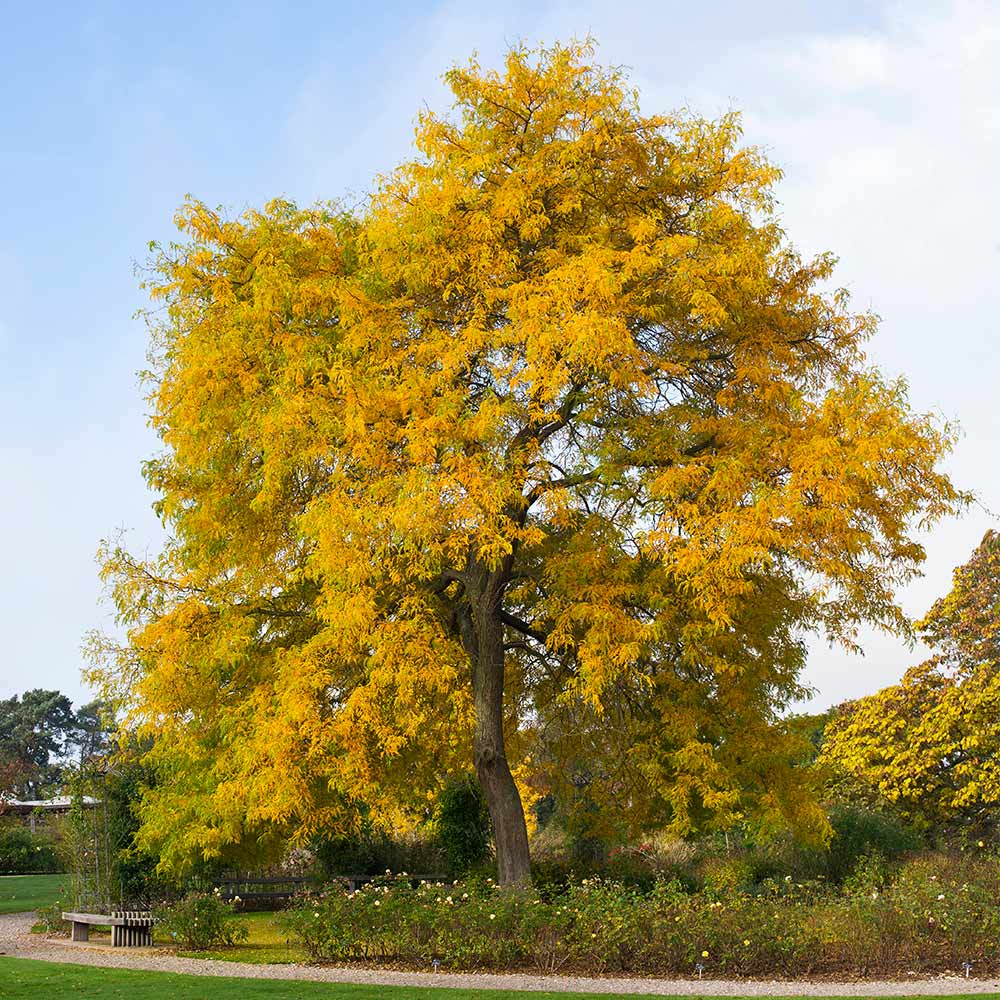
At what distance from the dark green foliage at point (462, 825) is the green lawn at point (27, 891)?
633 cm

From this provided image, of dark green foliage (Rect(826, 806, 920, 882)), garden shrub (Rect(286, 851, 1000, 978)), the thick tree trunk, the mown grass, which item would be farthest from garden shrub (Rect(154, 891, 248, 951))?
dark green foliage (Rect(826, 806, 920, 882))

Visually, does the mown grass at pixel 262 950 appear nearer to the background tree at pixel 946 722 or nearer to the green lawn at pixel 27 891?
the green lawn at pixel 27 891

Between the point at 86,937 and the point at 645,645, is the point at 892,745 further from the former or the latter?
the point at 86,937

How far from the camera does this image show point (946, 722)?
2089 centimetres

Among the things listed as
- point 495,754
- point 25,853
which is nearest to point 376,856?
point 495,754

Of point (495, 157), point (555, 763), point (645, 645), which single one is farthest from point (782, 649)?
point (495, 157)

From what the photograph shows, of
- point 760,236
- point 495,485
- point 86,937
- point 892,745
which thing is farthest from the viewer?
point 892,745

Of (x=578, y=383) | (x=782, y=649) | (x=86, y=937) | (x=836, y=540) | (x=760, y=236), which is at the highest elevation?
(x=760, y=236)

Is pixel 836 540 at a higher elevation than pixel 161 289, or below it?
below

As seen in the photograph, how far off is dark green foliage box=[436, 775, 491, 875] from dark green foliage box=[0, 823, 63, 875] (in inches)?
642

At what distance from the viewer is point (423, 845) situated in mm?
21781

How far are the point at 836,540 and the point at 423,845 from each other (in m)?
12.0

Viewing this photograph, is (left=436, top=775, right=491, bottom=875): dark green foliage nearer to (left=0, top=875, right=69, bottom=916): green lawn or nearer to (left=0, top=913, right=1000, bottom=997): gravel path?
(left=0, top=875, right=69, bottom=916): green lawn

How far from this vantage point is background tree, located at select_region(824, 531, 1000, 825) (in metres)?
20.7
